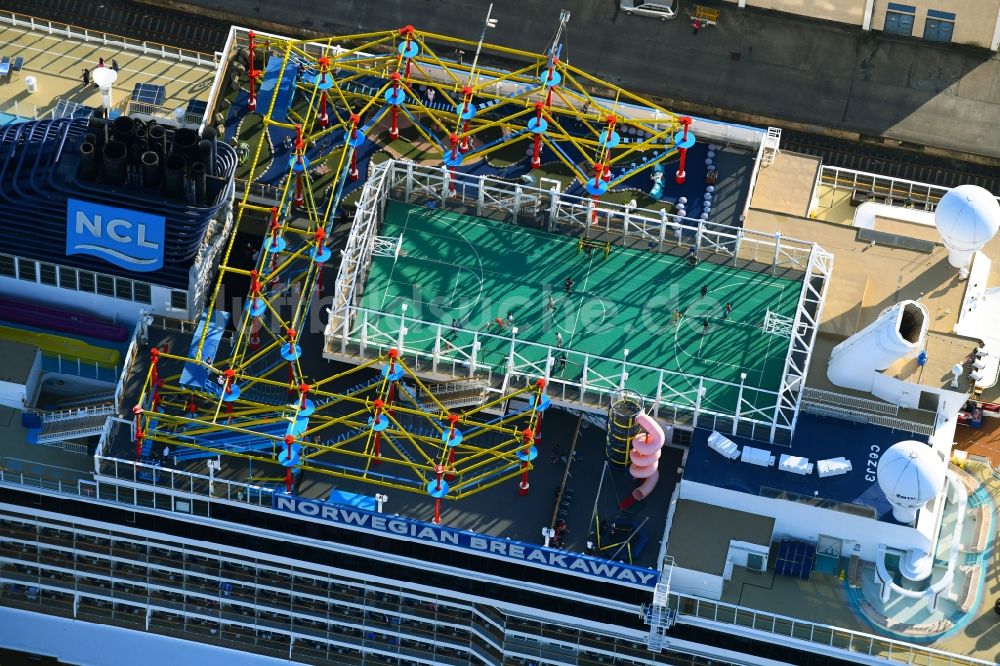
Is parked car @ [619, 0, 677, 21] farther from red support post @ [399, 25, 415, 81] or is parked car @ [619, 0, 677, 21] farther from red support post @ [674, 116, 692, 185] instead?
red support post @ [399, 25, 415, 81]

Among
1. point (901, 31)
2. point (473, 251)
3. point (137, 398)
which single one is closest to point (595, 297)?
point (473, 251)

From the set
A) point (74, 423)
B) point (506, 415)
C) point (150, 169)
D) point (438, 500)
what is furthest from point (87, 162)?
point (506, 415)

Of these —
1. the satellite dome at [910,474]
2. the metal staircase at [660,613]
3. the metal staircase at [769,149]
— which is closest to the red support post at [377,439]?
the metal staircase at [660,613]

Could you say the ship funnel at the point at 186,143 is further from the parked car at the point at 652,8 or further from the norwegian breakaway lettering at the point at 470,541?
the parked car at the point at 652,8

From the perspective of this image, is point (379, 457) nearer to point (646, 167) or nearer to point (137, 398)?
point (137, 398)

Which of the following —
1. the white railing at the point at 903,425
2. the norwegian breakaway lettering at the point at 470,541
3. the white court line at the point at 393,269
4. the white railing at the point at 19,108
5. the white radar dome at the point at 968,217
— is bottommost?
the norwegian breakaway lettering at the point at 470,541

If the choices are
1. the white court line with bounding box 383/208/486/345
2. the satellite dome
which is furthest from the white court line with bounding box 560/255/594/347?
the satellite dome
